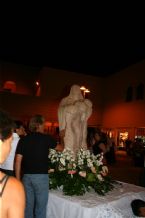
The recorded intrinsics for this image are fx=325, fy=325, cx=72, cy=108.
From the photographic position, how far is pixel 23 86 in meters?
28.8

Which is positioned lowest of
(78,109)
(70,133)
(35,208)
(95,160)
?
(35,208)

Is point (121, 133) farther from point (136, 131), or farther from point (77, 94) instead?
point (77, 94)

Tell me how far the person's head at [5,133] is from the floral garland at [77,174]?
2945mm

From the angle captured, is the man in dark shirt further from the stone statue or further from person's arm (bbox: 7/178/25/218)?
person's arm (bbox: 7/178/25/218)

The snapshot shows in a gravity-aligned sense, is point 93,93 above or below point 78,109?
above

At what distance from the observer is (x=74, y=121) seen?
600 centimetres

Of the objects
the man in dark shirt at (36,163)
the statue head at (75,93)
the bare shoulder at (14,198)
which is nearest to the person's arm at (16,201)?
the bare shoulder at (14,198)

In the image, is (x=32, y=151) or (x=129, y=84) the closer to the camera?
(x=32, y=151)

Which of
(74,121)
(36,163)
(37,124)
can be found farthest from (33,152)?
(74,121)

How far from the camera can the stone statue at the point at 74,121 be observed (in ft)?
19.5

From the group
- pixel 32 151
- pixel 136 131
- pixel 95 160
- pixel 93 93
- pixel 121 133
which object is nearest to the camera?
pixel 32 151

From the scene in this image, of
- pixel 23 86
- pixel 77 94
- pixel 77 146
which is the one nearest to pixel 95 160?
pixel 77 146

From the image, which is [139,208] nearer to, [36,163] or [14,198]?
[36,163]

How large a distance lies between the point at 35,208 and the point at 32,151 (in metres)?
0.75
